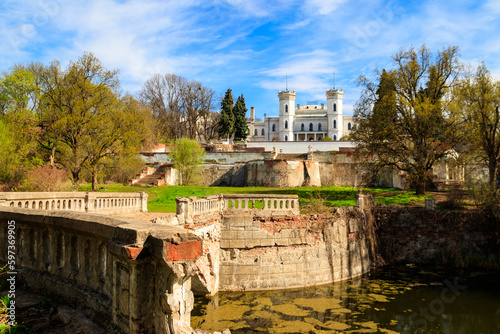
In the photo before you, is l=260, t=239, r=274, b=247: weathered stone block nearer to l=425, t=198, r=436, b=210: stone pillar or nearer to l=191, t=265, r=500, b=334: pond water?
l=191, t=265, r=500, b=334: pond water

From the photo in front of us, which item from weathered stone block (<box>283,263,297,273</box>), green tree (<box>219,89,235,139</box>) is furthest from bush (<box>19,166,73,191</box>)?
green tree (<box>219,89,235,139</box>)

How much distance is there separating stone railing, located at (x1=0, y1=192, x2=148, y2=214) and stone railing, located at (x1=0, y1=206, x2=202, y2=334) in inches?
96.2

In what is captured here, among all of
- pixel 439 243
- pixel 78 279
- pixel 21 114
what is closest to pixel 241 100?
pixel 21 114

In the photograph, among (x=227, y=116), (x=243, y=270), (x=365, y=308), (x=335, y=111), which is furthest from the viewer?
(x=335, y=111)

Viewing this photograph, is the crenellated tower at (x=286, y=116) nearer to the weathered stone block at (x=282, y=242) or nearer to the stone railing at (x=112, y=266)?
the weathered stone block at (x=282, y=242)

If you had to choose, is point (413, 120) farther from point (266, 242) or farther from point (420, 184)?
point (266, 242)

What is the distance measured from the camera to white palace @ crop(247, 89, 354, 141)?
282 feet

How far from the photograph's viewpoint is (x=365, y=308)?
1280 centimetres

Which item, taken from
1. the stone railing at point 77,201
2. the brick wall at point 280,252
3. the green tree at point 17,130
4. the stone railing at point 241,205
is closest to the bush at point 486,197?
the brick wall at point 280,252

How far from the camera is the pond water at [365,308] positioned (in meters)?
11.3

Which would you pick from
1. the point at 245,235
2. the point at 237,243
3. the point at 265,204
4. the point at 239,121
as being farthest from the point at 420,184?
the point at 239,121

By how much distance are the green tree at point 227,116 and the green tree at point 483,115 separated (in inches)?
1611

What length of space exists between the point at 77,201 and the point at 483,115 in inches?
863

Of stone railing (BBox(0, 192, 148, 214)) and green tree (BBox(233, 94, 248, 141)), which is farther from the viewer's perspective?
green tree (BBox(233, 94, 248, 141))
